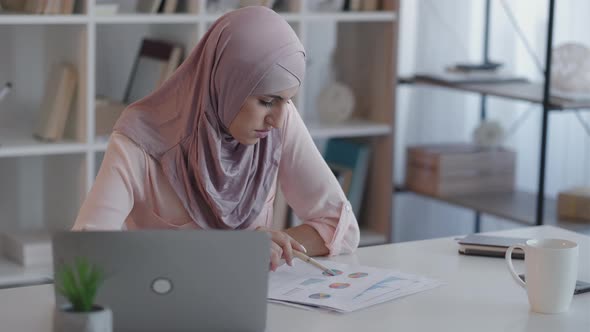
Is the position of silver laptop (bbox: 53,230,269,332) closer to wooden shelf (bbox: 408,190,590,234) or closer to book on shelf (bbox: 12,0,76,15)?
book on shelf (bbox: 12,0,76,15)

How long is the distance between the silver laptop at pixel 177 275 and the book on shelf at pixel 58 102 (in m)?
1.70

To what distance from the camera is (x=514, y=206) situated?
11.3ft

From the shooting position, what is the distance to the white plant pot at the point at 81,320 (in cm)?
125

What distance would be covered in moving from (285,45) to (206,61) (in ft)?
0.55

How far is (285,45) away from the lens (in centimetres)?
196

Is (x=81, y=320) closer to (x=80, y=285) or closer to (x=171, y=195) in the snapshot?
(x=80, y=285)

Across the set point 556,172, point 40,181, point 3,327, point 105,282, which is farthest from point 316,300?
point 556,172

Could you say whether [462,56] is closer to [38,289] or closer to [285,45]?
Result: [285,45]

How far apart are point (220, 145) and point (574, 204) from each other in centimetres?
171

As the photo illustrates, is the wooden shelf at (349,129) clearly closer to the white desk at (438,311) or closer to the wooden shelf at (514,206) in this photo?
the wooden shelf at (514,206)

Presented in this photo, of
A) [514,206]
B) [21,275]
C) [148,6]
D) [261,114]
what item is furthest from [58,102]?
[514,206]

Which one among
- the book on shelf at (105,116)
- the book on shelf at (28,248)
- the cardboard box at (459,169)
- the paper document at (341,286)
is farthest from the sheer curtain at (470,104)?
the paper document at (341,286)

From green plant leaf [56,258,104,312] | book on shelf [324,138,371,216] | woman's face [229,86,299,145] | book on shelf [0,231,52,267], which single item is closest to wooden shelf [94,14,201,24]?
book on shelf [0,231,52,267]

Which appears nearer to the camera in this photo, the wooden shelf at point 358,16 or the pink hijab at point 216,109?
the pink hijab at point 216,109
